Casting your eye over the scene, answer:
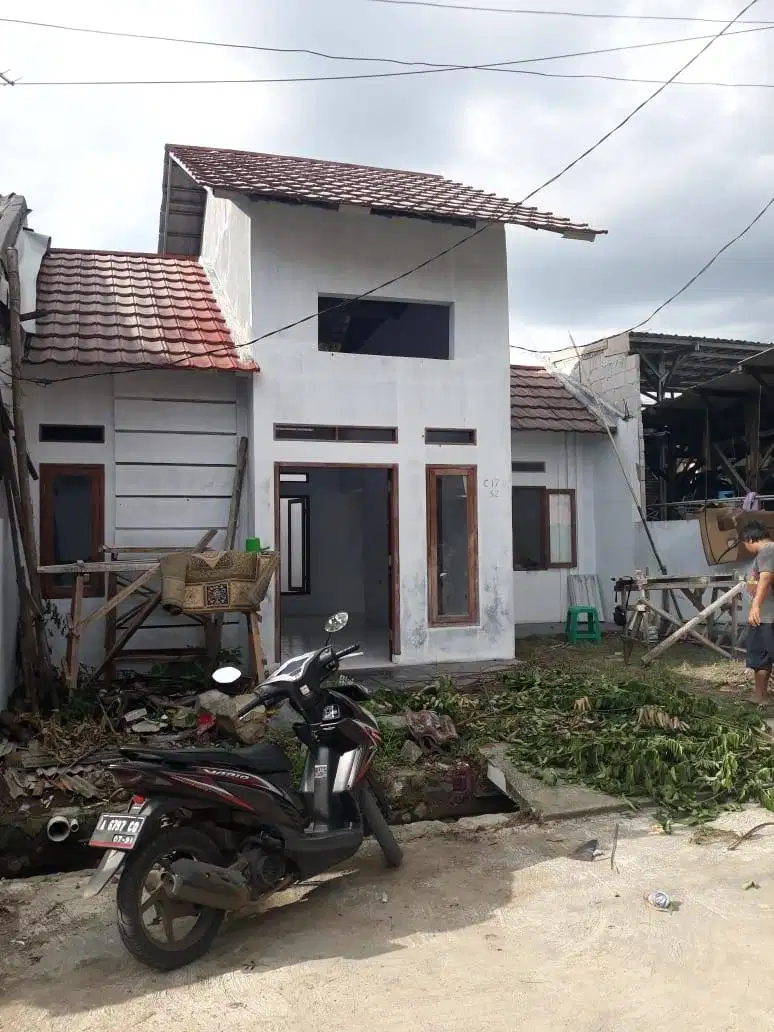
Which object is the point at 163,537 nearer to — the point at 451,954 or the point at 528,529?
the point at 528,529

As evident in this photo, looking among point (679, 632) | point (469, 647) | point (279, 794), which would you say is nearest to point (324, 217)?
point (469, 647)

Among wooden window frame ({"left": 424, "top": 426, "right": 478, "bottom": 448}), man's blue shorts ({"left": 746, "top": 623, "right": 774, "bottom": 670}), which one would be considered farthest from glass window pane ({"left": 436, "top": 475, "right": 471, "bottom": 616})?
man's blue shorts ({"left": 746, "top": 623, "right": 774, "bottom": 670})

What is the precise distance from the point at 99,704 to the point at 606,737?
4201 mm

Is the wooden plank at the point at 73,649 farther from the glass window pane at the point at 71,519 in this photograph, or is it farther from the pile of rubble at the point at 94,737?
the glass window pane at the point at 71,519

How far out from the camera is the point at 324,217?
882 centimetres

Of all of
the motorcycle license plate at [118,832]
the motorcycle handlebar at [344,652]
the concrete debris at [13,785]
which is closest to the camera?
the motorcycle license plate at [118,832]

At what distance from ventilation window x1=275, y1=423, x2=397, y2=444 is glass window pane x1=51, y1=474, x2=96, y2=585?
2.10 meters

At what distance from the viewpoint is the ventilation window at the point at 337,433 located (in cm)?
857

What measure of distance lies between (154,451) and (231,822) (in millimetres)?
5730

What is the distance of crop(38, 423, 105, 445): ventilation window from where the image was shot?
27.0ft

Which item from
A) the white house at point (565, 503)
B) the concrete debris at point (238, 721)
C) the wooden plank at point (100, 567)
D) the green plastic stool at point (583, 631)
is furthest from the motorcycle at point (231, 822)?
the white house at point (565, 503)

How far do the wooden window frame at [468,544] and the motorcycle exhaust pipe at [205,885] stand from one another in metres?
5.72

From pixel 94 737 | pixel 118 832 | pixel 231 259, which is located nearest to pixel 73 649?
pixel 94 737

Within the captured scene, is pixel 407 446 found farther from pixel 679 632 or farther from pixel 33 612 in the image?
pixel 33 612
